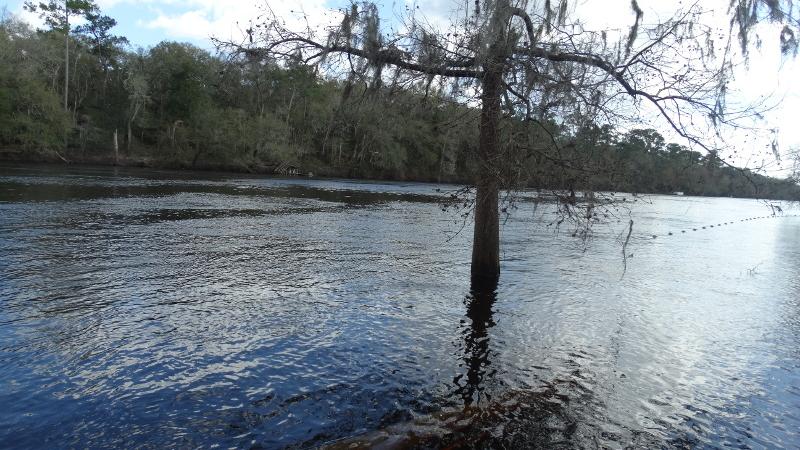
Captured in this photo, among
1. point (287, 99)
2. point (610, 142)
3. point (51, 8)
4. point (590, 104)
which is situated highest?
point (51, 8)

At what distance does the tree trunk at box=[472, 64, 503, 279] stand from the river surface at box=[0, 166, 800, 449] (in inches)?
29.6

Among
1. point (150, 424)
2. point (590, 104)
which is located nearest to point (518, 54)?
point (590, 104)

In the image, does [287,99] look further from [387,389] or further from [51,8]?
[387,389]

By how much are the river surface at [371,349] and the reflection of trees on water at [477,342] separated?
0.05 m

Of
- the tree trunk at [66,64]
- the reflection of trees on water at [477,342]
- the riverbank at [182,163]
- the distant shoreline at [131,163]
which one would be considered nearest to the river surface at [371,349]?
the reflection of trees on water at [477,342]

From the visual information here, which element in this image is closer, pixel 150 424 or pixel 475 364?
pixel 150 424

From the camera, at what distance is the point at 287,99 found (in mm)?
95125

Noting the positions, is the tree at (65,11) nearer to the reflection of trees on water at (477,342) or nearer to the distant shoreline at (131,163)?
the distant shoreline at (131,163)

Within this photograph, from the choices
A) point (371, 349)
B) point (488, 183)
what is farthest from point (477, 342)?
point (488, 183)

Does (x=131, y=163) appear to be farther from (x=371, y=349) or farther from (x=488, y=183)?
(x=371, y=349)

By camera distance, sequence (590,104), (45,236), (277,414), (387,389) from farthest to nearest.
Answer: (45,236) → (590,104) → (387,389) → (277,414)

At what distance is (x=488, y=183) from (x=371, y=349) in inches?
158

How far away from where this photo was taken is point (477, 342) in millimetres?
8406

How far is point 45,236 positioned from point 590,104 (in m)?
15.9
